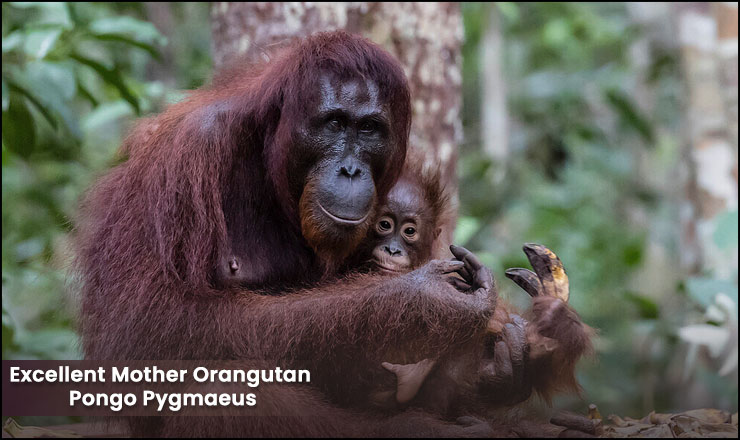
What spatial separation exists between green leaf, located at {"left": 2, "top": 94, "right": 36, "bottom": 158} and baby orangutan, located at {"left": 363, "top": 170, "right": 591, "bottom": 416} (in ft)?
8.75

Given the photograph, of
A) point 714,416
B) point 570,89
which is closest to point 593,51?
point 570,89

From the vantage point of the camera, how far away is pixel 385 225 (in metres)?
3.63

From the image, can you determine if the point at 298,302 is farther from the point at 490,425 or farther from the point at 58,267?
the point at 58,267

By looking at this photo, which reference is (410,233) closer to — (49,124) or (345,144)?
(345,144)

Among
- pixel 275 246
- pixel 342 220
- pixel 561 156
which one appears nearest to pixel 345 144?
pixel 342 220

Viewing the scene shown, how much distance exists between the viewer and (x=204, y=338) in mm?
2861

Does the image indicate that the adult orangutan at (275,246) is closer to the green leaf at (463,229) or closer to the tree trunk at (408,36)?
the tree trunk at (408,36)

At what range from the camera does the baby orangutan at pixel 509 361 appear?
3016 millimetres

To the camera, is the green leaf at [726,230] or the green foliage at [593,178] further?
the green foliage at [593,178]

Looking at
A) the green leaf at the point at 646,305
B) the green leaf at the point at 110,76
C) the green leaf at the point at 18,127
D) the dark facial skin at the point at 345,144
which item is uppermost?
the green leaf at the point at 110,76

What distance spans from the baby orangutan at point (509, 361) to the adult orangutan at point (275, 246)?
16 cm

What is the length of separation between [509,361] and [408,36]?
7.82ft

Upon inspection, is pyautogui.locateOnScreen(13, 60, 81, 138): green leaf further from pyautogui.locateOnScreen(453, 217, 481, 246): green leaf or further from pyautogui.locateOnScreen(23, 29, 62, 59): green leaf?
pyautogui.locateOnScreen(453, 217, 481, 246): green leaf

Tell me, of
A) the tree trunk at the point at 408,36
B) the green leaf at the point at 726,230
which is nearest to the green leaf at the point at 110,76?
the tree trunk at the point at 408,36
